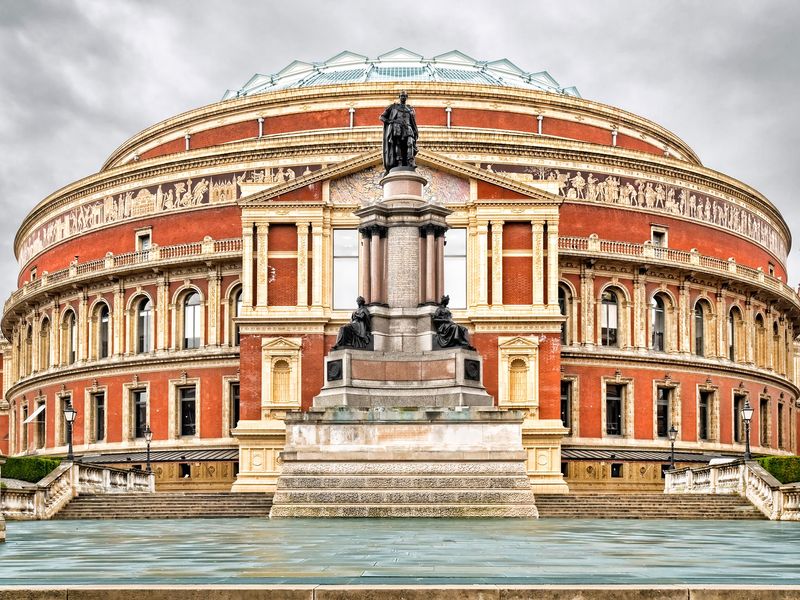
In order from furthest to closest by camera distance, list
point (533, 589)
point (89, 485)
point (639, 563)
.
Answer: point (89, 485)
point (639, 563)
point (533, 589)

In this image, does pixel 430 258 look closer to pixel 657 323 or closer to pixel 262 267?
pixel 262 267

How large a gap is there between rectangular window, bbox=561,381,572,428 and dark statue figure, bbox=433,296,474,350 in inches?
981

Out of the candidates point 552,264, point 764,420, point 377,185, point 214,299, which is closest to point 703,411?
point 764,420

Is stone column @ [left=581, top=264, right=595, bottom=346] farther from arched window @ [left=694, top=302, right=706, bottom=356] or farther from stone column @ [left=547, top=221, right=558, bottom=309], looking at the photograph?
stone column @ [left=547, top=221, right=558, bottom=309]

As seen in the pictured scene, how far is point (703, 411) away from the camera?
206ft

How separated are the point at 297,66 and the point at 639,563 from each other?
66.8m

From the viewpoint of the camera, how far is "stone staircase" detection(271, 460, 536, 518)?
29.9m

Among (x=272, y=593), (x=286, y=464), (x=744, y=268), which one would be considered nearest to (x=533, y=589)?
(x=272, y=593)

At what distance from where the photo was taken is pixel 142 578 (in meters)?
13.8

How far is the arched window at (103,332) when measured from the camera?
212 feet

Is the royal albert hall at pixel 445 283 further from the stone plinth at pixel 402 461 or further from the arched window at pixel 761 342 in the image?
the stone plinth at pixel 402 461

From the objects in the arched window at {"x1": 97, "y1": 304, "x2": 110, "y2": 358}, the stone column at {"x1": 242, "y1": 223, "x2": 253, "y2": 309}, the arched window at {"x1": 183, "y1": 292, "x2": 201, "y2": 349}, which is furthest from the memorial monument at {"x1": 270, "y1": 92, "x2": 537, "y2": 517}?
the arched window at {"x1": 97, "y1": 304, "x2": 110, "y2": 358}

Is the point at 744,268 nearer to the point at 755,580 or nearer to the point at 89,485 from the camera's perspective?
the point at 89,485

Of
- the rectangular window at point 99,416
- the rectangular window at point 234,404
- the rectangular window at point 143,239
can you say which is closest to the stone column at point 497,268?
the rectangular window at point 234,404
